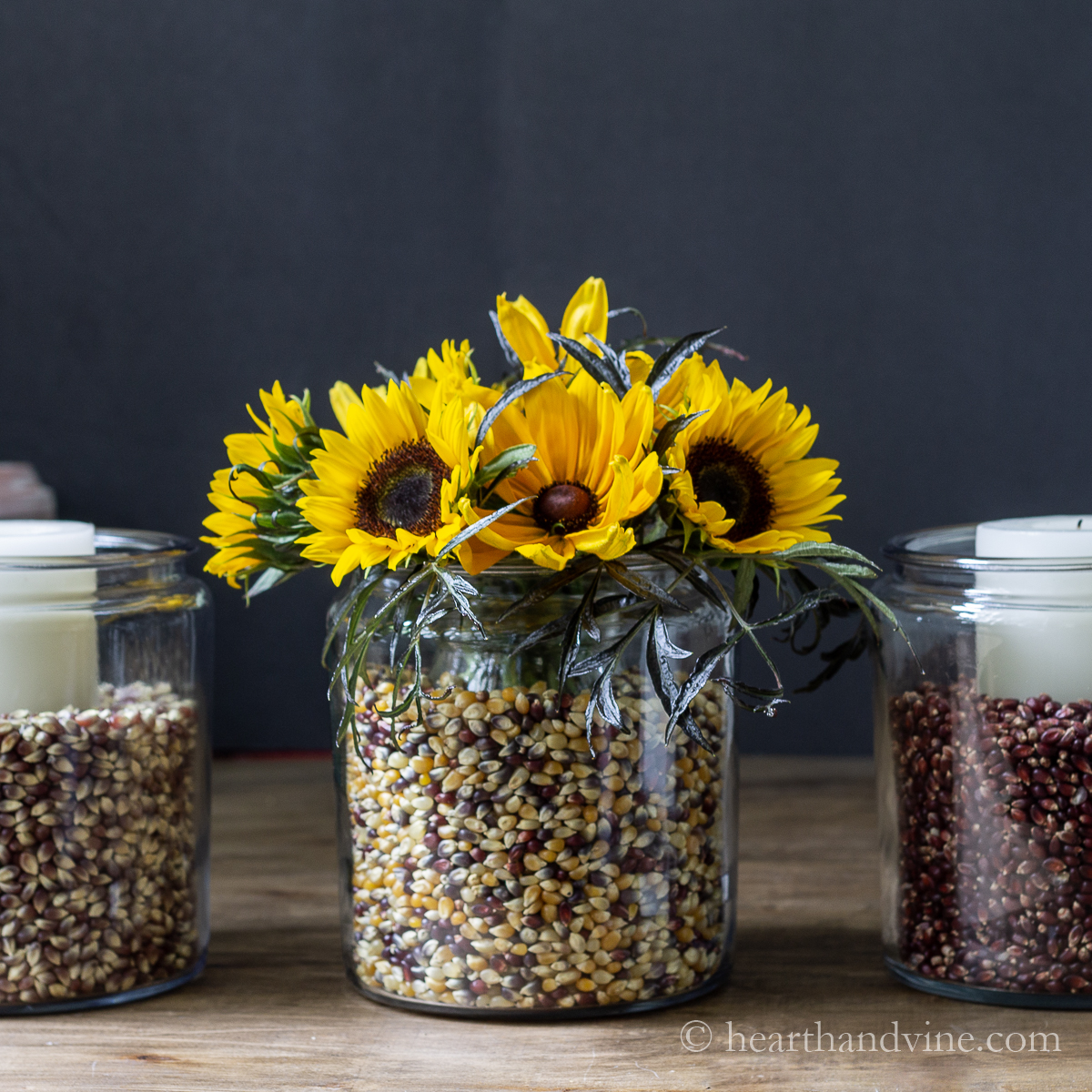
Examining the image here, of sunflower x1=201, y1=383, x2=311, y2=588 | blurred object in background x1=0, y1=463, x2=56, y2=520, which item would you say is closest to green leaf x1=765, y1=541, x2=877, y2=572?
sunflower x1=201, y1=383, x2=311, y2=588

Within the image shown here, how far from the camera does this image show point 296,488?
570 millimetres

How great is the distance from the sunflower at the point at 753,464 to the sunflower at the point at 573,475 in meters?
0.03

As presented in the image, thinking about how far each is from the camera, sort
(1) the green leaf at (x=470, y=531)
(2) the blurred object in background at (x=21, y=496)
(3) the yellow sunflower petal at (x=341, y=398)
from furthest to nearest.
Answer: (2) the blurred object in background at (x=21, y=496) < (3) the yellow sunflower petal at (x=341, y=398) < (1) the green leaf at (x=470, y=531)

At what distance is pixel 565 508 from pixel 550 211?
96 centimetres

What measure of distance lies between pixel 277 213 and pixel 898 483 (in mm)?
772

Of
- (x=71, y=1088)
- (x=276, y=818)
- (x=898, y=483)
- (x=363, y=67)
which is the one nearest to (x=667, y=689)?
(x=71, y=1088)

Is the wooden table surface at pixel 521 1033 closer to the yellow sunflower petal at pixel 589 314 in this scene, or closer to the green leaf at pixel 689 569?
the green leaf at pixel 689 569

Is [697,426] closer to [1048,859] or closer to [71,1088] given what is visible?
[1048,859]

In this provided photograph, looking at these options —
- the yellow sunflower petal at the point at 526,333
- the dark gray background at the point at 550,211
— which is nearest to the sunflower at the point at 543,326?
the yellow sunflower petal at the point at 526,333

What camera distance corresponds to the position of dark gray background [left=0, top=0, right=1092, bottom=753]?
53.5 inches

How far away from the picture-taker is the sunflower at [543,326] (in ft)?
1.83

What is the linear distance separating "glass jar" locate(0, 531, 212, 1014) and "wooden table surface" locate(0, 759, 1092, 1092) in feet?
0.10

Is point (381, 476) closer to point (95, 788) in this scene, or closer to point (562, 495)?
point (562, 495)

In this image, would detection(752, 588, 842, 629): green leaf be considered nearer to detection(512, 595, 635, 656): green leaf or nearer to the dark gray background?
detection(512, 595, 635, 656): green leaf
